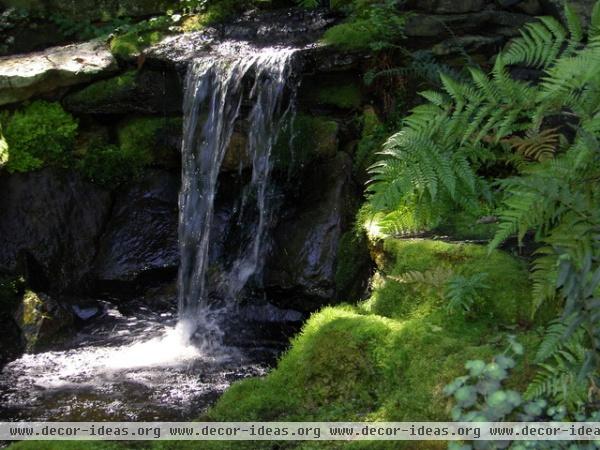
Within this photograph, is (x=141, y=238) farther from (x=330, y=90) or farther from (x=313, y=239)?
(x=330, y=90)

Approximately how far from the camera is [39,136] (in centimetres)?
741

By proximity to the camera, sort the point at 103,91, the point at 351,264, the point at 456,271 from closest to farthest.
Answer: the point at 456,271, the point at 351,264, the point at 103,91

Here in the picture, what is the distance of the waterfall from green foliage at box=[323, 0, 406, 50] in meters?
0.60

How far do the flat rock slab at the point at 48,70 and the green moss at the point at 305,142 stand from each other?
2.35 metres

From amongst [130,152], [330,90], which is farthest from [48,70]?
[330,90]

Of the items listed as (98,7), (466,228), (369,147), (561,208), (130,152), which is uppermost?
(98,7)

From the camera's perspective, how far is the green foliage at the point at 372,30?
701 centimetres

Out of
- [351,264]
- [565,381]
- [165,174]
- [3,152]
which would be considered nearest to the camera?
[565,381]

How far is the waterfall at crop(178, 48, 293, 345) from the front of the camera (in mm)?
7098

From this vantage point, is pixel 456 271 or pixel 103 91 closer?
pixel 456 271

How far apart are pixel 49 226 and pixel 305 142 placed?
121 inches

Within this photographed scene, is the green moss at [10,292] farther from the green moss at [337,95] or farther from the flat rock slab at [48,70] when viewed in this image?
the green moss at [337,95]

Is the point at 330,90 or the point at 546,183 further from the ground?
the point at 546,183

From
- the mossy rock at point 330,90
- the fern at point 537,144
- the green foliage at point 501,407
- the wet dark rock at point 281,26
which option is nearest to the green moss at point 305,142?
the mossy rock at point 330,90
